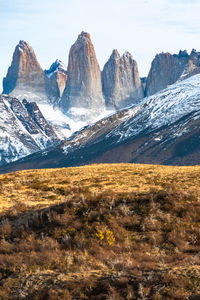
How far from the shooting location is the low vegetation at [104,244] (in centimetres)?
1360

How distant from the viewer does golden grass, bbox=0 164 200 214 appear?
24.2m

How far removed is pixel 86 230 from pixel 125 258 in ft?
10.5

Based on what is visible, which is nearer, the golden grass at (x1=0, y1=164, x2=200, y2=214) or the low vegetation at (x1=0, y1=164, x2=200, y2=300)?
the low vegetation at (x1=0, y1=164, x2=200, y2=300)

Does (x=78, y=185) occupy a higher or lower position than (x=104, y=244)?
higher

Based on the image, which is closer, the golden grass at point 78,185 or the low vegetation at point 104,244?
the low vegetation at point 104,244

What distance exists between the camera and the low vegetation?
13.6 m

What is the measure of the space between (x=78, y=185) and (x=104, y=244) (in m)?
10.7

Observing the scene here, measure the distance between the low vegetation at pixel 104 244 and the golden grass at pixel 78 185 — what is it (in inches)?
6.0

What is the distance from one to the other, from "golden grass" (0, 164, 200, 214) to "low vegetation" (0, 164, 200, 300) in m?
0.15

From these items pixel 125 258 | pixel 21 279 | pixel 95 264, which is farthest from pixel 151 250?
pixel 21 279

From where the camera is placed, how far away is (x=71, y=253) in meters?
16.5

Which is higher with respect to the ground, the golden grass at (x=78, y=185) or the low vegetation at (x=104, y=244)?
the golden grass at (x=78, y=185)

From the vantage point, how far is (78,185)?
27.8 meters

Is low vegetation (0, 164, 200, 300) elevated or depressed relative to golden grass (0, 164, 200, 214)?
depressed
